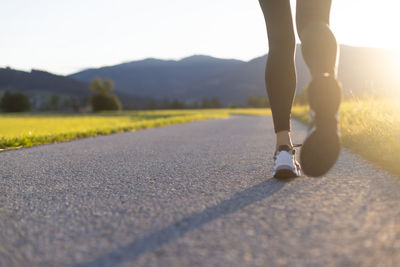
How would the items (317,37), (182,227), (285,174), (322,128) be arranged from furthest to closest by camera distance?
(285,174) → (317,37) → (322,128) → (182,227)

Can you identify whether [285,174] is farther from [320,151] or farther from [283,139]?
[320,151]

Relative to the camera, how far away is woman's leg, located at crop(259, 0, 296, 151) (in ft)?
6.91

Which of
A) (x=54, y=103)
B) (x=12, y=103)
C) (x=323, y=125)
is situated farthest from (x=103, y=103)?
(x=323, y=125)

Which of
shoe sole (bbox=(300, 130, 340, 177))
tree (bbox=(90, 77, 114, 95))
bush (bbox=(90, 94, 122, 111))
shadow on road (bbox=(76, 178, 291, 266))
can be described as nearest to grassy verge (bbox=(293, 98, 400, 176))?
shoe sole (bbox=(300, 130, 340, 177))

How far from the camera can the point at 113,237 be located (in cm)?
119

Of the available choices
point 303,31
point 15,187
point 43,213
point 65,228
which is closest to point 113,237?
point 65,228

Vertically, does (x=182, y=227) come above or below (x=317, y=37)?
below

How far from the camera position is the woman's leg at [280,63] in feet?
6.91

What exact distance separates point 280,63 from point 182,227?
136 cm

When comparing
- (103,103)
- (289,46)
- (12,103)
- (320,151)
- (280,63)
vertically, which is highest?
(12,103)

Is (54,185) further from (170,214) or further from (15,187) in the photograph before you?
(170,214)

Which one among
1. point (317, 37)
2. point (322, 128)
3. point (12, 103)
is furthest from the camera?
point (12, 103)

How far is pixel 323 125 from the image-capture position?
1603mm

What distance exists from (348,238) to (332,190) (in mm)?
695
